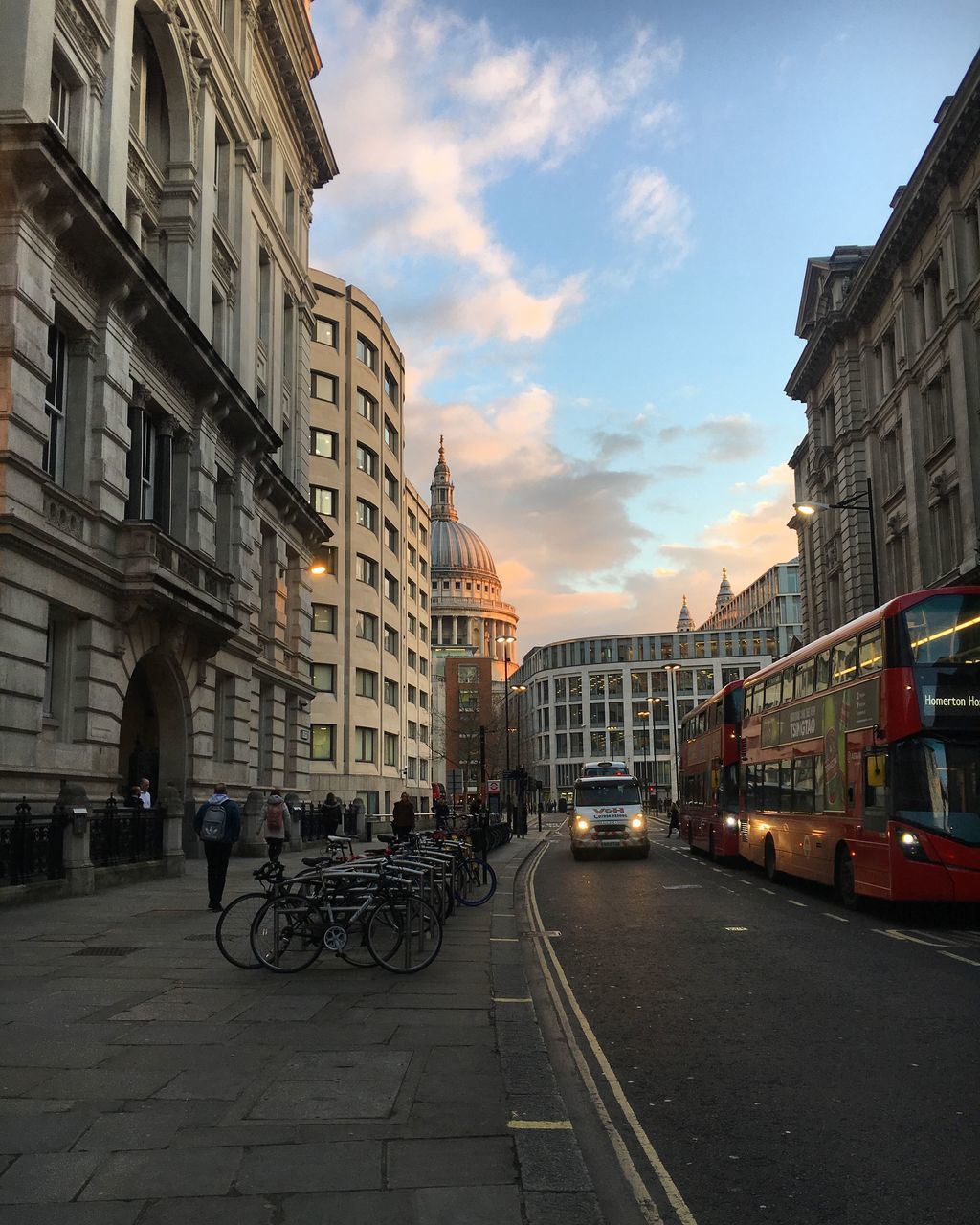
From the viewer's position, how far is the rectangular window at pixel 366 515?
60.2 meters

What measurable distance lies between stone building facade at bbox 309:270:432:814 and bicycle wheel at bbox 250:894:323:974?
44457mm

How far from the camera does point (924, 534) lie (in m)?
38.8

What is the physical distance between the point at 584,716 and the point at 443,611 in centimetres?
4151

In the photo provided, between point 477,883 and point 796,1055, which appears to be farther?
point 477,883

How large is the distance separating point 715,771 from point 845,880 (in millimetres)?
12445

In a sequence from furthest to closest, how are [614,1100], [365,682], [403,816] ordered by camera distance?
[365,682] < [403,816] < [614,1100]

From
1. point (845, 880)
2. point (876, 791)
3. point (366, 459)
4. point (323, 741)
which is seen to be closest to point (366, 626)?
point (323, 741)

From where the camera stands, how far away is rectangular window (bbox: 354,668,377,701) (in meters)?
59.0

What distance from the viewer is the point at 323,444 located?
57.6 m

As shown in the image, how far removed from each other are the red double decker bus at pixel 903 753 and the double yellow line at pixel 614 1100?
5.51 meters

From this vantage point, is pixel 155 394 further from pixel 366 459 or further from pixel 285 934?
pixel 366 459

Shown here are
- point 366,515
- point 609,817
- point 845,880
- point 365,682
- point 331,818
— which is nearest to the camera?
point 845,880

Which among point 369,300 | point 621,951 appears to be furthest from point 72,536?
point 369,300

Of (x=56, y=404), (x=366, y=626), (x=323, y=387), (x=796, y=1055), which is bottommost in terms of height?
(x=796, y=1055)
